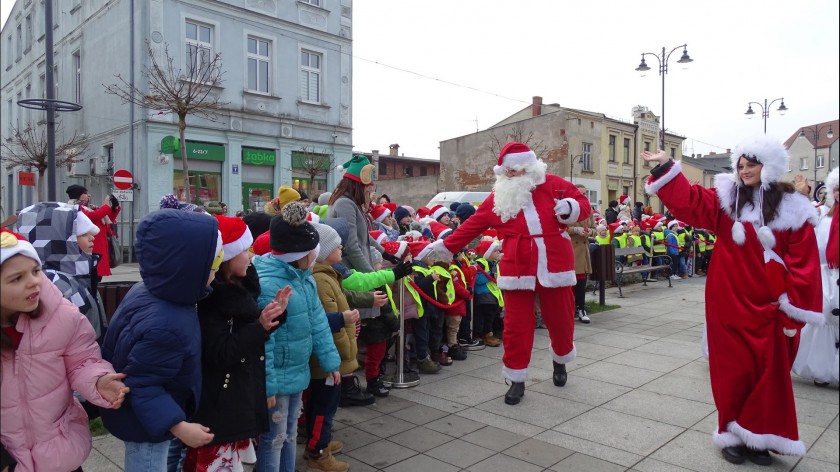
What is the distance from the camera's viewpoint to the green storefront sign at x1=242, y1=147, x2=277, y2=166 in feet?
67.0

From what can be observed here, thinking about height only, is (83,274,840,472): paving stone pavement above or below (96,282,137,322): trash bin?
below

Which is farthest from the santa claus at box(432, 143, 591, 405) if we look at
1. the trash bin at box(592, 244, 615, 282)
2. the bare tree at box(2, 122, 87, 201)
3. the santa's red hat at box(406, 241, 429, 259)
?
the bare tree at box(2, 122, 87, 201)

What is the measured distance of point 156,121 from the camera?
18281 millimetres

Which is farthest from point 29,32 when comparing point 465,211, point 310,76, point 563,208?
point 563,208

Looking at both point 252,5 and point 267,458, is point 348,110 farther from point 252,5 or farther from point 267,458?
point 267,458

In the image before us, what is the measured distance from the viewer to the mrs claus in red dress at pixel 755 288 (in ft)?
12.3

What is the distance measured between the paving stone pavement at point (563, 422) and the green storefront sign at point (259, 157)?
615 inches

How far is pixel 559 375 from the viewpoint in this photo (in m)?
5.48

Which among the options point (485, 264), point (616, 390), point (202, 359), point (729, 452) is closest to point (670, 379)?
point (616, 390)

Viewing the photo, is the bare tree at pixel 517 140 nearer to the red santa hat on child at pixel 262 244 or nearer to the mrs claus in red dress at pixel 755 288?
the mrs claus in red dress at pixel 755 288

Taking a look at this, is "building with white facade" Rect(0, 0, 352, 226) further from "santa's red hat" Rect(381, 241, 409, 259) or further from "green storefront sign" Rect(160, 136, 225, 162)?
"santa's red hat" Rect(381, 241, 409, 259)

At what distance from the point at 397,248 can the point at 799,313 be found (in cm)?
319

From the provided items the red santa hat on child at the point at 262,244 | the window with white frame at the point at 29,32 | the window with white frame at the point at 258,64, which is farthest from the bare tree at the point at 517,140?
the red santa hat on child at the point at 262,244

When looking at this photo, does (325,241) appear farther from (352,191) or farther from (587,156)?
(587,156)
